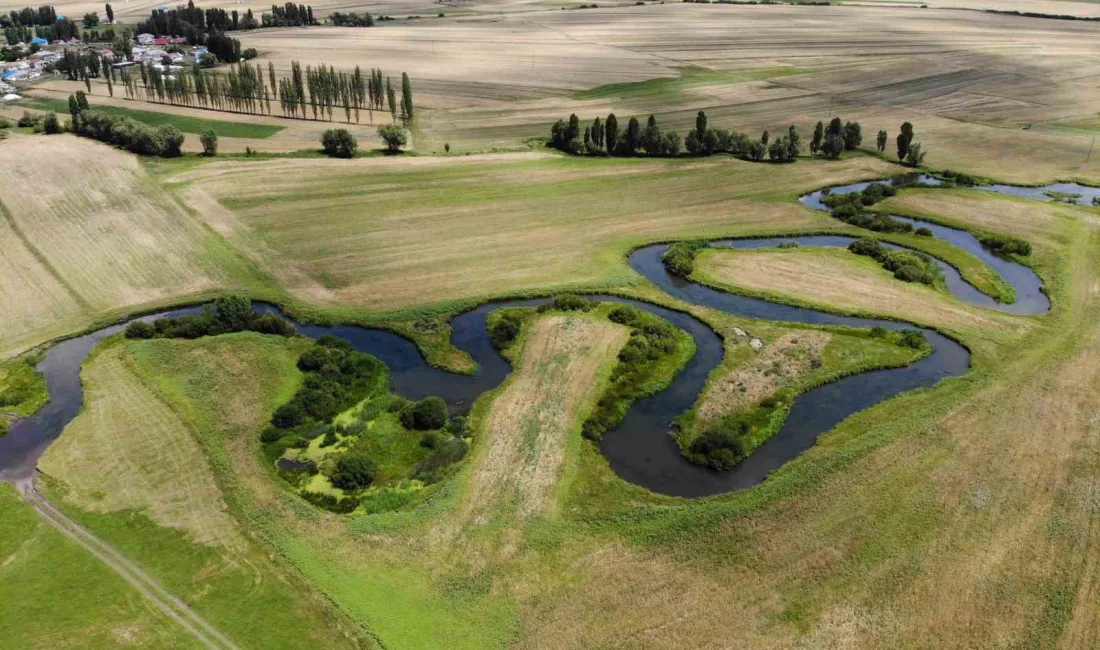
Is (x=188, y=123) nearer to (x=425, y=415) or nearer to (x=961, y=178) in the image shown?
(x=425, y=415)

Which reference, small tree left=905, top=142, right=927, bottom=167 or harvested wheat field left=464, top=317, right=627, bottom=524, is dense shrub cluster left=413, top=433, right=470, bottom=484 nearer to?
harvested wheat field left=464, top=317, right=627, bottom=524

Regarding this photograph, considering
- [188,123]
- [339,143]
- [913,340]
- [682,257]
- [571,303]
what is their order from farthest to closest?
[188,123] → [339,143] → [682,257] → [571,303] → [913,340]

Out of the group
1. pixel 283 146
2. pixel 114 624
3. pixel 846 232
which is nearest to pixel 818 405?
pixel 846 232

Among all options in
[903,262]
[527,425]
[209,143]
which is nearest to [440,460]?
[527,425]

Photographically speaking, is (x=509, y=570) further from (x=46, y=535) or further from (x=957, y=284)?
(x=957, y=284)

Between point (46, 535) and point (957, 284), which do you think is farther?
point (957, 284)

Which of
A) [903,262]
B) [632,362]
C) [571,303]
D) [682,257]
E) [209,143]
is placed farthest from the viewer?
[209,143]

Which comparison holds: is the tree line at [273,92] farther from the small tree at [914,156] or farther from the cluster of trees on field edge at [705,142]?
the small tree at [914,156]
